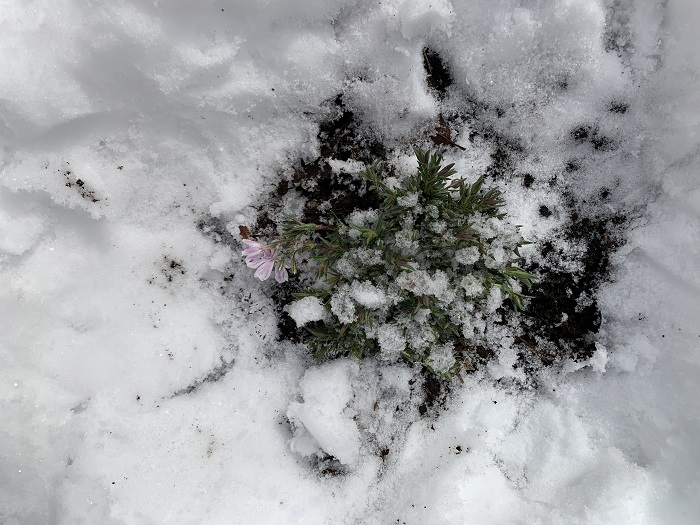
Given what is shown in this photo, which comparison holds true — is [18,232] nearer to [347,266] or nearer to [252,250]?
[252,250]

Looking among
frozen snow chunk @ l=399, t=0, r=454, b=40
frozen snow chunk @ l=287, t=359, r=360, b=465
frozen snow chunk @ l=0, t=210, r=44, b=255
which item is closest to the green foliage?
frozen snow chunk @ l=287, t=359, r=360, b=465

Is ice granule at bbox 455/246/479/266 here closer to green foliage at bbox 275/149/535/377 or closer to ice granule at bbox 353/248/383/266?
green foliage at bbox 275/149/535/377

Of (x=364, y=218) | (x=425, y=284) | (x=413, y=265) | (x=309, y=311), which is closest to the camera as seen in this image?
(x=425, y=284)

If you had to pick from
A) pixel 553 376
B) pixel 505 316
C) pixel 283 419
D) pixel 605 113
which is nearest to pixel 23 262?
pixel 283 419

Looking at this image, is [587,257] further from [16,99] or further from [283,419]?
[16,99]

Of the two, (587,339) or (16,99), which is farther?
(587,339)

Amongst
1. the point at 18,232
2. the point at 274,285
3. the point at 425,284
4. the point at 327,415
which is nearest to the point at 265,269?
the point at 274,285
